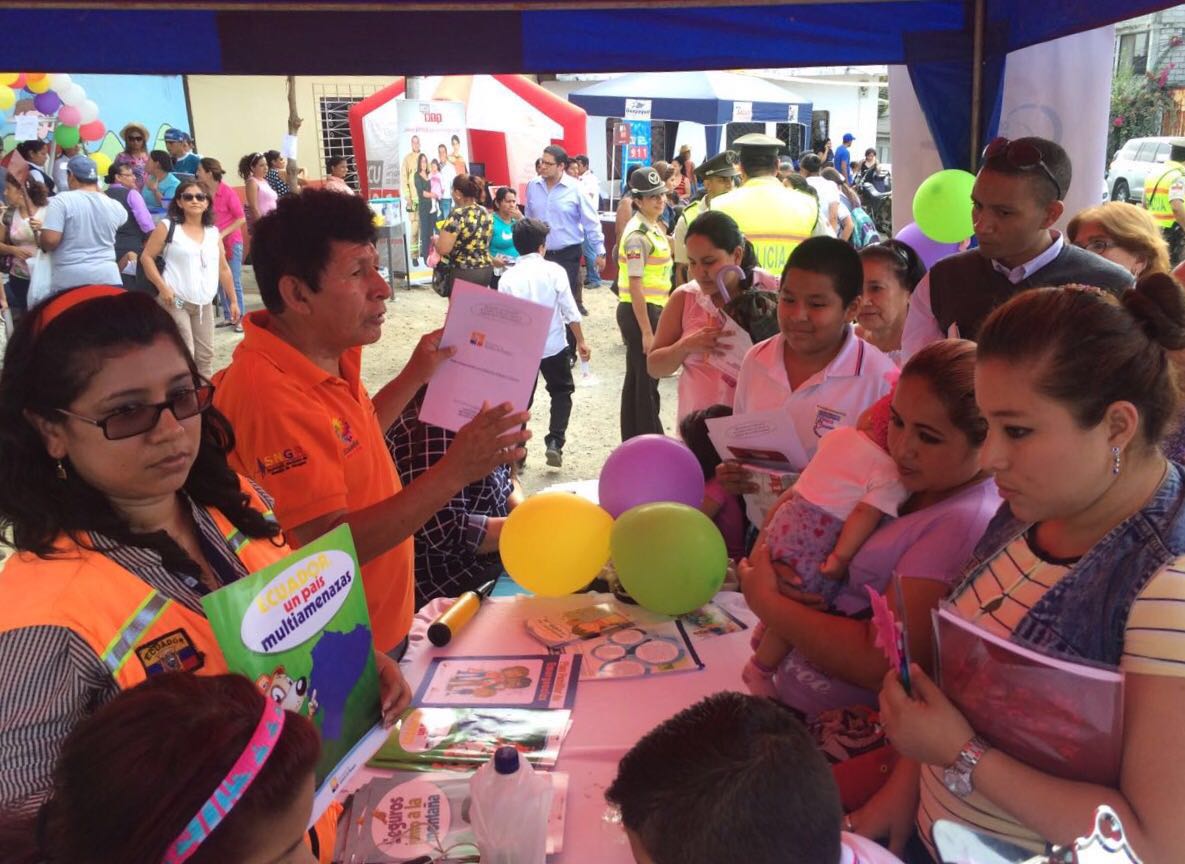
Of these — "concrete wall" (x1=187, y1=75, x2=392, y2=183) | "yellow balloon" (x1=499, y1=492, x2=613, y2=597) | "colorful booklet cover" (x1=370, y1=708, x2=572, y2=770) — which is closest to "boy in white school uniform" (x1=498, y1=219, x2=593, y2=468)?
"yellow balloon" (x1=499, y1=492, x2=613, y2=597)

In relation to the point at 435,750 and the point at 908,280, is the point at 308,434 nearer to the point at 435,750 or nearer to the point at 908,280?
the point at 435,750

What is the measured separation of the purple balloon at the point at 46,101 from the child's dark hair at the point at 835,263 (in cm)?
1152

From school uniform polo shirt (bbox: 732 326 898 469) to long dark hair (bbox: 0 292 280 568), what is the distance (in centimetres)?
177

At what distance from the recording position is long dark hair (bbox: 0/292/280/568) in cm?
117

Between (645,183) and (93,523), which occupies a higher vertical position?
(645,183)

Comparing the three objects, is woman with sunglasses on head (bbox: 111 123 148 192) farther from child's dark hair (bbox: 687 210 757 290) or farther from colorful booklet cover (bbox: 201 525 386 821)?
colorful booklet cover (bbox: 201 525 386 821)

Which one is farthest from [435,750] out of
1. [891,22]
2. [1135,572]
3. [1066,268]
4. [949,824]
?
[891,22]

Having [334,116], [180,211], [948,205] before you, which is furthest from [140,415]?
[334,116]

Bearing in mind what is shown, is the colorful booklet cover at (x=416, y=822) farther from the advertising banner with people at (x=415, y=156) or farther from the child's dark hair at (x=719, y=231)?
the advertising banner with people at (x=415, y=156)

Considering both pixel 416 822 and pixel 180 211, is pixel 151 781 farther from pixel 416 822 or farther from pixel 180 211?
pixel 180 211

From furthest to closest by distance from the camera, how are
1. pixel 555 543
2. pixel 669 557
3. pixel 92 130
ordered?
pixel 92 130
pixel 555 543
pixel 669 557

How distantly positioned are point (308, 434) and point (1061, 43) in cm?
331

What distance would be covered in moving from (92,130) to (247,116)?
4.05 m

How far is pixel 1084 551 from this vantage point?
1155 mm
